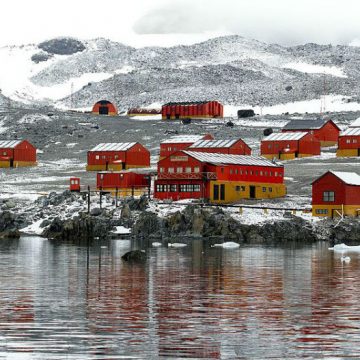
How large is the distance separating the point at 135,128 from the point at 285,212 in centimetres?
9085

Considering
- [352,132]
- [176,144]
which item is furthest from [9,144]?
[352,132]

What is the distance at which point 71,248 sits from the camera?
7675cm

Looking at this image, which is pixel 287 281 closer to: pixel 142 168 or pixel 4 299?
pixel 4 299

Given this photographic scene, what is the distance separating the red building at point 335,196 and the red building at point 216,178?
43.5ft

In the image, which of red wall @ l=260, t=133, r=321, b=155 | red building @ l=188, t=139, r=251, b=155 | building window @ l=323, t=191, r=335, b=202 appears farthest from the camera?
red wall @ l=260, t=133, r=321, b=155

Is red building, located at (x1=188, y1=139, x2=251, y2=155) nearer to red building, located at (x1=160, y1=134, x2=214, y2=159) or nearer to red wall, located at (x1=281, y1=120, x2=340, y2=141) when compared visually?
red building, located at (x1=160, y1=134, x2=214, y2=159)

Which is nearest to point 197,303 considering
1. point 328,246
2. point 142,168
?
point 328,246

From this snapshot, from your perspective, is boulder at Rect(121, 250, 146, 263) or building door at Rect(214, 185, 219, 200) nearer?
boulder at Rect(121, 250, 146, 263)

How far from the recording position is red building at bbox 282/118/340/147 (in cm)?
15700

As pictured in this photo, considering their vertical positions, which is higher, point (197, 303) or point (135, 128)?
point (135, 128)

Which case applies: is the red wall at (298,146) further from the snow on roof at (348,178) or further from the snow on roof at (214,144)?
the snow on roof at (348,178)

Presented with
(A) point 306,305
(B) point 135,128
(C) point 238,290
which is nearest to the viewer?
(A) point 306,305

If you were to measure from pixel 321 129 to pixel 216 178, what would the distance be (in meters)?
53.5

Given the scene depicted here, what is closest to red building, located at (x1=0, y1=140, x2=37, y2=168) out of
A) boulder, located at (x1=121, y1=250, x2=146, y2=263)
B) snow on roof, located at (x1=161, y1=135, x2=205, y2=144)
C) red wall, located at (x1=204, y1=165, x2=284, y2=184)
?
snow on roof, located at (x1=161, y1=135, x2=205, y2=144)
